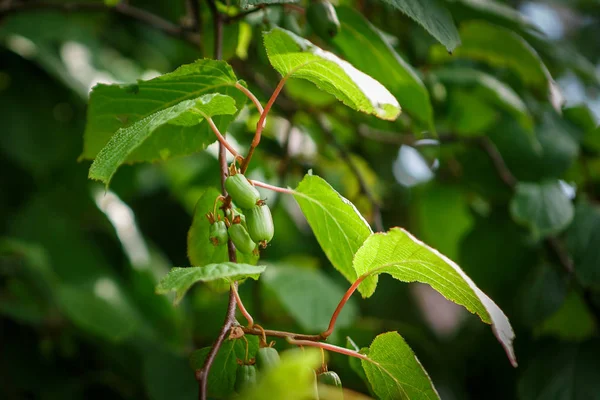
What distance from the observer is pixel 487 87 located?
0.98 metres

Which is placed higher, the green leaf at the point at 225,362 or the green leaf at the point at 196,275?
the green leaf at the point at 196,275

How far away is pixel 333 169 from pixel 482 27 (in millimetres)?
576

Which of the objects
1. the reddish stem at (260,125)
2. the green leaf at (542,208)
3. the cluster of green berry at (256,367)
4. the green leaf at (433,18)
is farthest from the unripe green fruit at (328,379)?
the green leaf at (542,208)

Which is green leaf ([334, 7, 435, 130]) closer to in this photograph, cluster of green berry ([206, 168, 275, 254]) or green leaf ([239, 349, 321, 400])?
cluster of green berry ([206, 168, 275, 254])

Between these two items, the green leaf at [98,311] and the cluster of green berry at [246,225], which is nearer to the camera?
the cluster of green berry at [246,225]

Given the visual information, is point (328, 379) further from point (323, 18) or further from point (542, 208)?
point (542, 208)

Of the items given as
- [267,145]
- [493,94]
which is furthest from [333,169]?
[493,94]

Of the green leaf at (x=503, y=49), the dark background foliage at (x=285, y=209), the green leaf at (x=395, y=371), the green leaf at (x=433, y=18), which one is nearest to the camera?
the green leaf at (x=395, y=371)

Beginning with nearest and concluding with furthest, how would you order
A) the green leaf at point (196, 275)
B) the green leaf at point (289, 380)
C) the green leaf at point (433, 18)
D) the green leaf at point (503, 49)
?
the green leaf at point (289, 380) < the green leaf at point (196, 275) < the green leaf at point (433, 18) < the green leaf at point (503, 49)

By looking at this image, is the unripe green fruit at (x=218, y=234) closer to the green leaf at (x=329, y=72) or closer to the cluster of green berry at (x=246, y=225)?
the cluster of green berry at (x=246, y=225)

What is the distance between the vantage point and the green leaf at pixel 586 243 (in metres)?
1.01

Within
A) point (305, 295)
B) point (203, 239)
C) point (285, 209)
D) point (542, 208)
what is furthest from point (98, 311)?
point (542, 208)

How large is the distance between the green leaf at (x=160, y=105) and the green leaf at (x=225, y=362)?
0.74 feet

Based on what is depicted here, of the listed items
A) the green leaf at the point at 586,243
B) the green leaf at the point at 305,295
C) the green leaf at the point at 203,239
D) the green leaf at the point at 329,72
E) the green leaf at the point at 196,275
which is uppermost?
Result: the green leaf at the point at 329,72
